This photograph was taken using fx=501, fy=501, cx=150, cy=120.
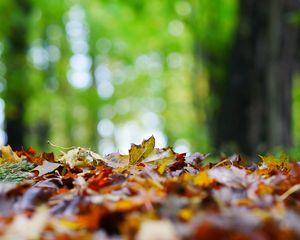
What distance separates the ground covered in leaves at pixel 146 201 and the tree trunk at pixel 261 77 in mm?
6815

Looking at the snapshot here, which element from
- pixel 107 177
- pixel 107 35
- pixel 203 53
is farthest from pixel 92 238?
pixel 107 35

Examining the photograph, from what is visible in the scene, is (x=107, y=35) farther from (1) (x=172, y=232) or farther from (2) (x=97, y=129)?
(1) (x=172, y=232)

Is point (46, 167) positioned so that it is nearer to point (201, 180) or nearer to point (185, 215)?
point (201, 180)

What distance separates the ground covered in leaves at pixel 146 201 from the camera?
1060mm

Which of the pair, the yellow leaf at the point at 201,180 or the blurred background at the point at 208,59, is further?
the blurred background at the point at 208,59

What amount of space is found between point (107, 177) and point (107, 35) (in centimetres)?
1836

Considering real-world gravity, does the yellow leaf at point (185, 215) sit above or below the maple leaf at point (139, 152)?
above

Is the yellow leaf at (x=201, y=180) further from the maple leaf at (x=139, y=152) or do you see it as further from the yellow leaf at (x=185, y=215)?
the maple leaf at (x=139, y=152)

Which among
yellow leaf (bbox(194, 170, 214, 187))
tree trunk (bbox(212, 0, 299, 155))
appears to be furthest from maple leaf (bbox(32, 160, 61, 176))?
tree trunk (bbox(212, 0, 299, 155))

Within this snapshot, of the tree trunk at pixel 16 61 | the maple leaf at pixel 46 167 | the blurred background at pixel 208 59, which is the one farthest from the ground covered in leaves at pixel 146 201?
the tree trunk at pixel 16 61

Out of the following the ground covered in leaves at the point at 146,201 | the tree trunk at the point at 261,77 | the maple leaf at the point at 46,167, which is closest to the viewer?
the ground covered in leaves at the point at 146,201

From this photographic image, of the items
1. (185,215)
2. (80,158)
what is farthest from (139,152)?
(185,215)

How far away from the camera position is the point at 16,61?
461 inches

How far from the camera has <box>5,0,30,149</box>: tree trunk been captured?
37.6 feet
